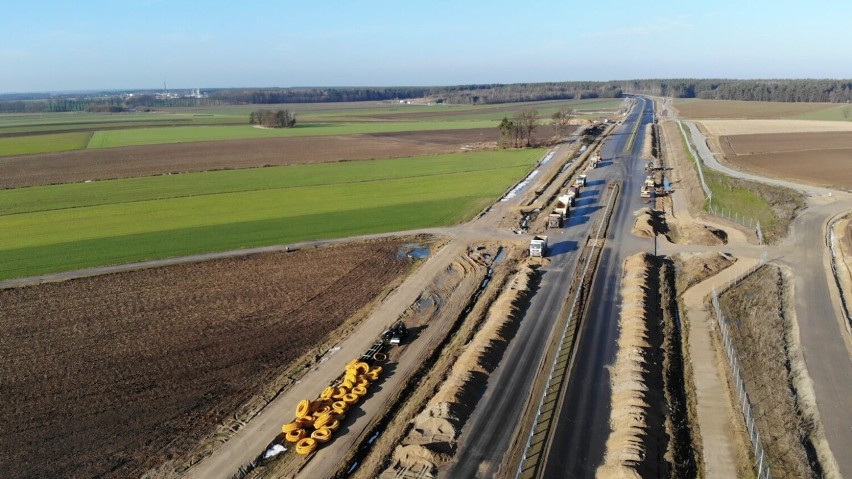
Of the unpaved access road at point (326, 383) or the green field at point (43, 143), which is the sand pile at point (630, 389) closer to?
the unpaved access road at point (326, 383)

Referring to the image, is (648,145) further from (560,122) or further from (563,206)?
(563,206)

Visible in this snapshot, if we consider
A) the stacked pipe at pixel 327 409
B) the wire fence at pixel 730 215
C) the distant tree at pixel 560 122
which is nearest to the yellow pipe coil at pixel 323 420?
the stacked pipe at pixel 327 409

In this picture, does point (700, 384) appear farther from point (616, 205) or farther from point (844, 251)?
point (616, 205)

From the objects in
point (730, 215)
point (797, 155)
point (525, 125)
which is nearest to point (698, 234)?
point (730, 215)

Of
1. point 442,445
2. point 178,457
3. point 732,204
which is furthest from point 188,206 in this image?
point 732,204

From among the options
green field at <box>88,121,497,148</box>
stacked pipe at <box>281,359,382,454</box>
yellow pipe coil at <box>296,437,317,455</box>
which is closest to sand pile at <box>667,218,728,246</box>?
stacked pipe at <box>281,359,382,454</box>
